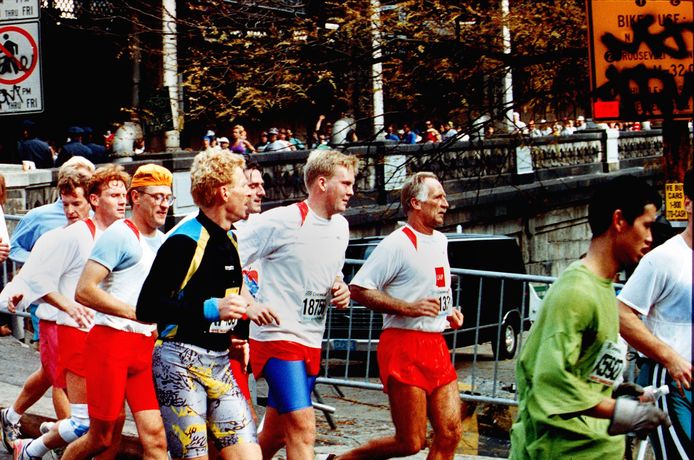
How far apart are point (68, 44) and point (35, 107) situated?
2153 cm

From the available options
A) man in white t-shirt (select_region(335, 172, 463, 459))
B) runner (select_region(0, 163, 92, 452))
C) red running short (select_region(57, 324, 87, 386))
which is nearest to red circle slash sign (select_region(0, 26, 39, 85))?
runner (select_region(0, 163, 92, 452))

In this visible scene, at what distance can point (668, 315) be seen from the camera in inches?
237

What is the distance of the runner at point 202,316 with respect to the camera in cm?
598

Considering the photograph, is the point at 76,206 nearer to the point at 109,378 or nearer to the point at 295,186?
the point at 109,378

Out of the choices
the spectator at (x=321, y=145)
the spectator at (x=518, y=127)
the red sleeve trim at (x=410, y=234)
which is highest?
the spectator at (x=518, y=127)

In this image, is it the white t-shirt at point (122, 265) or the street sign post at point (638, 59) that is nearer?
the white t-shirt at point (122, 265)

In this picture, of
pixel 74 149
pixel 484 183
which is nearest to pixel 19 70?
pixel 74 149

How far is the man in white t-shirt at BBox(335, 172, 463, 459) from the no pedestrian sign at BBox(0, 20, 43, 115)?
312 cm

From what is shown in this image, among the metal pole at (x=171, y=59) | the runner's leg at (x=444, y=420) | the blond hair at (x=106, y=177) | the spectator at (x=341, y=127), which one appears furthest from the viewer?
the metal pole at (x=171, y=59)

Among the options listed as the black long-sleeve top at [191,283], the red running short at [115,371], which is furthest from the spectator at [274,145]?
the black long-sleeve top at [191,283]

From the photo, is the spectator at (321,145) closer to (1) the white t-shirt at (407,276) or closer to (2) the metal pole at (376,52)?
(2) the metal pole at (376,52)

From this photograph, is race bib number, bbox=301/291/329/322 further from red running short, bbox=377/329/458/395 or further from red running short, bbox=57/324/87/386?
red running short, bbox=57/324/87/386

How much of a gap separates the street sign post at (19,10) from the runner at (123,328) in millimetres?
2952

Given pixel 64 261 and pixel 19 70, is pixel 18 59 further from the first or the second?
pixel 64 261
